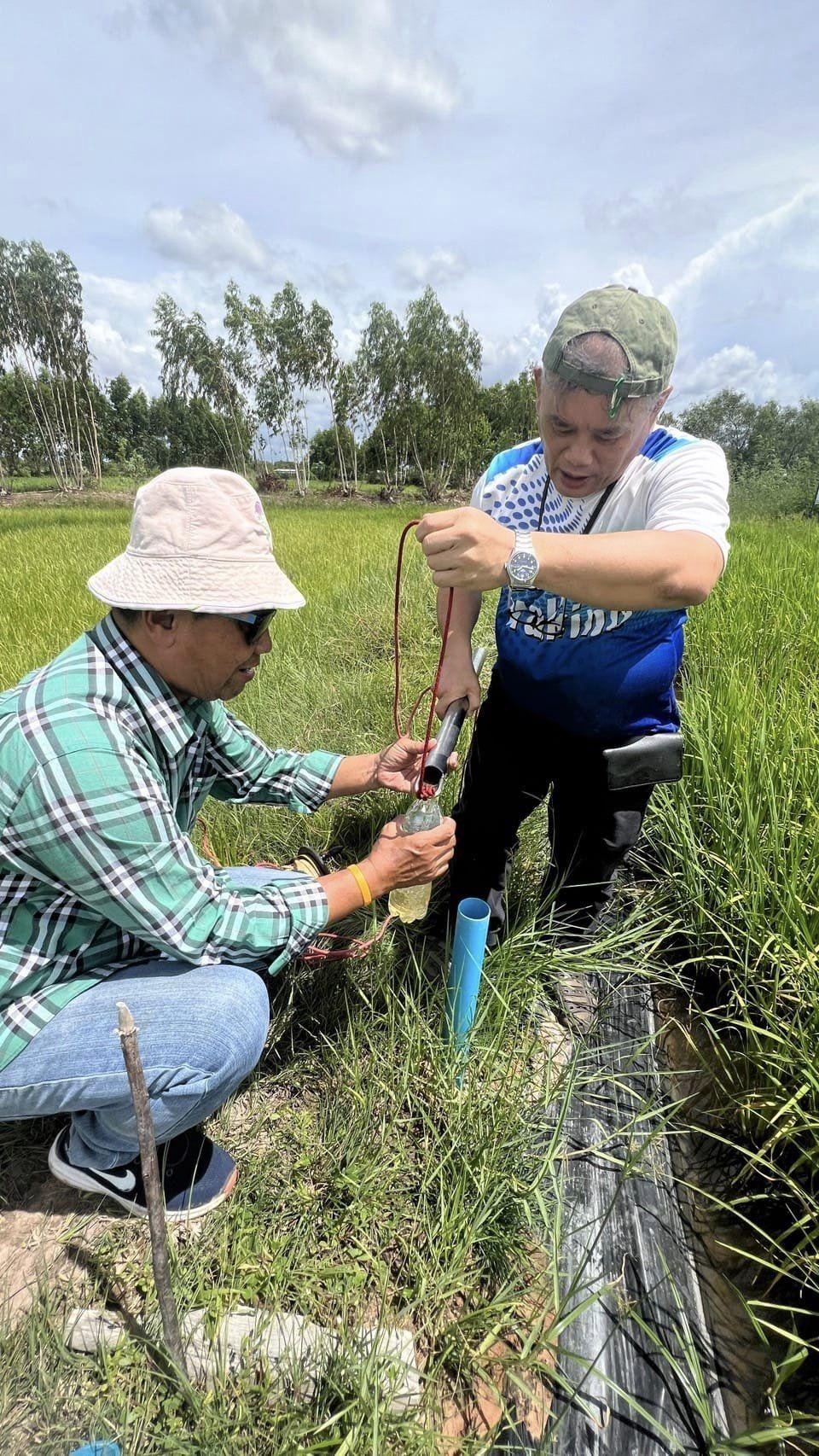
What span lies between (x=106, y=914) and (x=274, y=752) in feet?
2.40

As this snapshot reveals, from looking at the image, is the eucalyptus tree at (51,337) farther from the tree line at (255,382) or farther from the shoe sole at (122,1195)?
the shoe sole at (122,1195)

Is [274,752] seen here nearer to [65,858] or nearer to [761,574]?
[65,858]

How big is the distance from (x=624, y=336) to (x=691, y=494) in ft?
1.07

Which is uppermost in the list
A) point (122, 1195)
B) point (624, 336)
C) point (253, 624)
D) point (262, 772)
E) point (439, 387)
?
point (439, 387)

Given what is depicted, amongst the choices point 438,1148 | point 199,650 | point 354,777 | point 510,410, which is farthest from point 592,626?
point 510,410

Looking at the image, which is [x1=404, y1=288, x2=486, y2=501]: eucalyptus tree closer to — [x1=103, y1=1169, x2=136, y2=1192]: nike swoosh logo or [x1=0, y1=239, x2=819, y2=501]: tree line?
[x1=0, y1=239, x2=819, y2=501]: tree line

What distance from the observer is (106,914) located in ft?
4.01

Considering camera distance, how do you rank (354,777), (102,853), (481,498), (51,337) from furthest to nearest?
(51,337)
(354,777)
(481,498)
(102,853)

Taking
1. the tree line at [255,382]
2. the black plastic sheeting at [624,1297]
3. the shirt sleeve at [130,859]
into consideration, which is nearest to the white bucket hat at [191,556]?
the shirt sleeve at [130,859]

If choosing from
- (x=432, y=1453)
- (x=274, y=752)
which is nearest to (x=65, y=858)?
(x=274, y=752)

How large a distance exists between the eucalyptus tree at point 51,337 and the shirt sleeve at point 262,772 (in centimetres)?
2848

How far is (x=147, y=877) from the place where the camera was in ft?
3.84

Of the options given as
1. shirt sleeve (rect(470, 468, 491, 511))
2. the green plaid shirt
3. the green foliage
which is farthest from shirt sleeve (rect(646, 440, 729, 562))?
the green foliage

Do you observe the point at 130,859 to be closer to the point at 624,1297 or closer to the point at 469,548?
the point at 469,548
